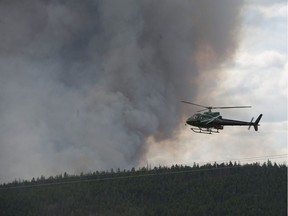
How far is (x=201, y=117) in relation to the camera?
148m

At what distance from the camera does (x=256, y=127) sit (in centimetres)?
14700

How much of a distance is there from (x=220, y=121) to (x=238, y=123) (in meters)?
4.18

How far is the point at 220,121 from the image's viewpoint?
484ft

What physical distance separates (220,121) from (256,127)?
22.9ft

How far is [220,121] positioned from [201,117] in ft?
12.3

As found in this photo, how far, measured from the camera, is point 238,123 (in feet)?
490

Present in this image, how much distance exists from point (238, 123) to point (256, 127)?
4027mm

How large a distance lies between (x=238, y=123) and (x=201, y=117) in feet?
24.9
